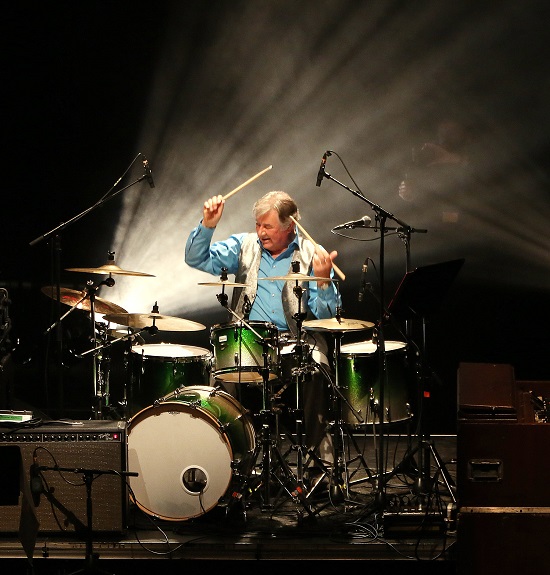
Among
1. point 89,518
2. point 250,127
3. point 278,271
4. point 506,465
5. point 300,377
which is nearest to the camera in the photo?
point 506,465

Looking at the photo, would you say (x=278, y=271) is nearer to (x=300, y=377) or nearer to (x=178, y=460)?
(x=300, y=377)

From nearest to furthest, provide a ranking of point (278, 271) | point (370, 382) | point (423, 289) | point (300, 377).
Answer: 1. point (423, 289)
2. point (300, 377)
3. point (370, 382)
4. point (278, 271)

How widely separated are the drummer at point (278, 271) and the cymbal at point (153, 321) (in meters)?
0.41

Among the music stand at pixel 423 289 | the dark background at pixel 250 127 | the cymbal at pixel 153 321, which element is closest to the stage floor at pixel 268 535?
the music stand at pixel 423 289

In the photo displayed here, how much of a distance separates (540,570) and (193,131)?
4.27 meters

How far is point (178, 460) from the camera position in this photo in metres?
4.25

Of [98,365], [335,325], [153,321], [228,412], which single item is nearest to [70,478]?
[228,412]

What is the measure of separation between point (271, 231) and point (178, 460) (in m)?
1.68

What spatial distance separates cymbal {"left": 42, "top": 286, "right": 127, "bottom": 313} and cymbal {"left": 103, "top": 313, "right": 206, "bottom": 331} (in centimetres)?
28

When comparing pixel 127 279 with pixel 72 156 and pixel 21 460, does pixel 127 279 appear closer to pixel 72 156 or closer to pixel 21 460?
pixel 72 156

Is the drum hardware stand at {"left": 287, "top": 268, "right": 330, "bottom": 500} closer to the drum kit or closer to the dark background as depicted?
the drum kit

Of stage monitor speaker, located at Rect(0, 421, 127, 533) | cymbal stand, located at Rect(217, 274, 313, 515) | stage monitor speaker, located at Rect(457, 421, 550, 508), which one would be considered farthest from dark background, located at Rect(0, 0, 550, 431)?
stage monitor speaker, located at Rect(457, 421, 550, 508)

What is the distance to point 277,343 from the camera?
14.4 ft

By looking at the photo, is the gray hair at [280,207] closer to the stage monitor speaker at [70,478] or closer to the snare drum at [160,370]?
the snare drum at [160,370]
